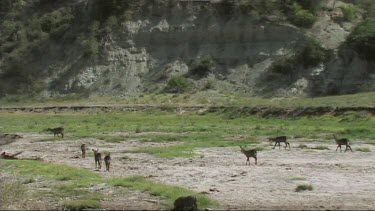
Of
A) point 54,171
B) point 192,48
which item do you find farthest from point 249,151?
point 192,48

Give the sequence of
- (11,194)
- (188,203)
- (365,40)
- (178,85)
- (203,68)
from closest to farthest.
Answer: (188,203)
(11,194)
(365,40)
(178,85)
(203,68)

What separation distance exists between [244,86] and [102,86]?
1859 cm

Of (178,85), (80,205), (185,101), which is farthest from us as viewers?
(178,85)

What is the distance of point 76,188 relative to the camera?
2167 centimetres

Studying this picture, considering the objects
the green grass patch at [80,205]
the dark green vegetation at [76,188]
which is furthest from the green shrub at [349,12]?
the green grass patch at [80,205]

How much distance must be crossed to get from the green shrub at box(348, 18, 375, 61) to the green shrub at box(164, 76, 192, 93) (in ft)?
65.6

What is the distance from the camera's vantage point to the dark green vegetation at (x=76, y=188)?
1876 cm

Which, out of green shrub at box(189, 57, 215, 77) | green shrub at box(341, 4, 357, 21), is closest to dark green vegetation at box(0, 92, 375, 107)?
green shrub at box(189, 57, 215, 77)

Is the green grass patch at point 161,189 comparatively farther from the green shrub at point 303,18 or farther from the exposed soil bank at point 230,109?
the green shrub at point 303,18

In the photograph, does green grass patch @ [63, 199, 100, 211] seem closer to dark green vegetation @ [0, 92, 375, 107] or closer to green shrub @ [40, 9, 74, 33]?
dark green vegetation @ [0, 92, 375, 107]

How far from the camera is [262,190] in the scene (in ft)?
67.9

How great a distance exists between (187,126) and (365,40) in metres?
31.0

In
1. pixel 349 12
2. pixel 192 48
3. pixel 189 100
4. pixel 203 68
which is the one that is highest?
pixel 349 12

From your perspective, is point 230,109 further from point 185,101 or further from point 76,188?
point 76,188
